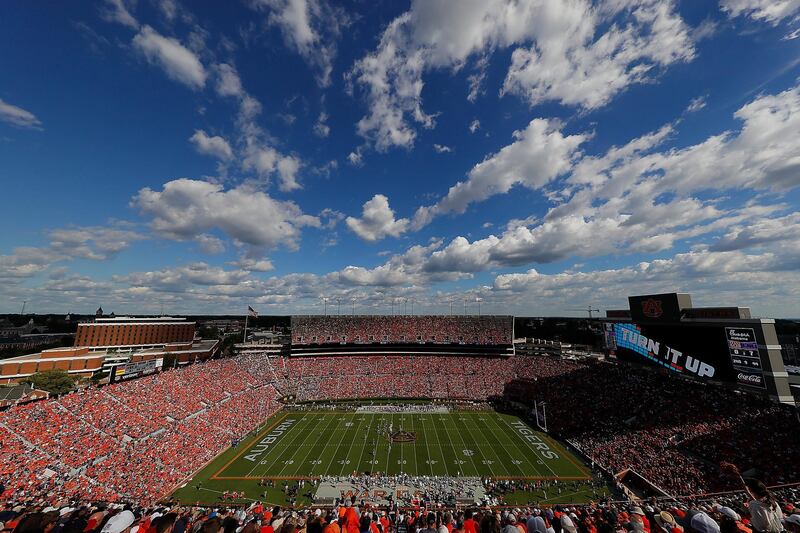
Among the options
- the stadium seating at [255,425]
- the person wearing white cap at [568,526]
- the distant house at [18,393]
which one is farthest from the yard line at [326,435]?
the distant house at [18,393]

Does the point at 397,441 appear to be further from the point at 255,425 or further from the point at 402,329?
the point at 402,329

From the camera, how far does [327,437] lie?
3506 centimetres

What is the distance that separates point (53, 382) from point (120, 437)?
76.9 feet

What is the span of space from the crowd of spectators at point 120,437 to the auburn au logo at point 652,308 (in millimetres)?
46157

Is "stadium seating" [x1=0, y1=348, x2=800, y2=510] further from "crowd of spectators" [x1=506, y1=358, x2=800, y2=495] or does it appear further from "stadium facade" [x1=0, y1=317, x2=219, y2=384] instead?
"stadium facade" [x1=0, y1=317, x2=219, y2=384]

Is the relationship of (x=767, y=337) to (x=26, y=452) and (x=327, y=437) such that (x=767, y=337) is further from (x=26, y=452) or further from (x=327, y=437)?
(x=26, y=452)

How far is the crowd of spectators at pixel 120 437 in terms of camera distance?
69.1ft

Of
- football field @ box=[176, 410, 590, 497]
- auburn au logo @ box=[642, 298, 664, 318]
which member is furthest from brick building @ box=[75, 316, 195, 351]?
auburn au logo @ box=[642, 298, 664, 318]

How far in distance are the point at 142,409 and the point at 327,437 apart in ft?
60.9

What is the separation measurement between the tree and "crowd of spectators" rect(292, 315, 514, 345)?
31.9 metres

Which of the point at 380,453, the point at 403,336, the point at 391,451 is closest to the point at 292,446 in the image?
the point at 380,453

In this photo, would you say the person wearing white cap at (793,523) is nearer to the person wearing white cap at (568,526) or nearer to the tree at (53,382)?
the person wearing white cap at (568,526)

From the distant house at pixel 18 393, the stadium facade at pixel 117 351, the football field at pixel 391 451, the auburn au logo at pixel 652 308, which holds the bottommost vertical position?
the football field at pixel 391 451

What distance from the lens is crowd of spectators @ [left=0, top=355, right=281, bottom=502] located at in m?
21.1
